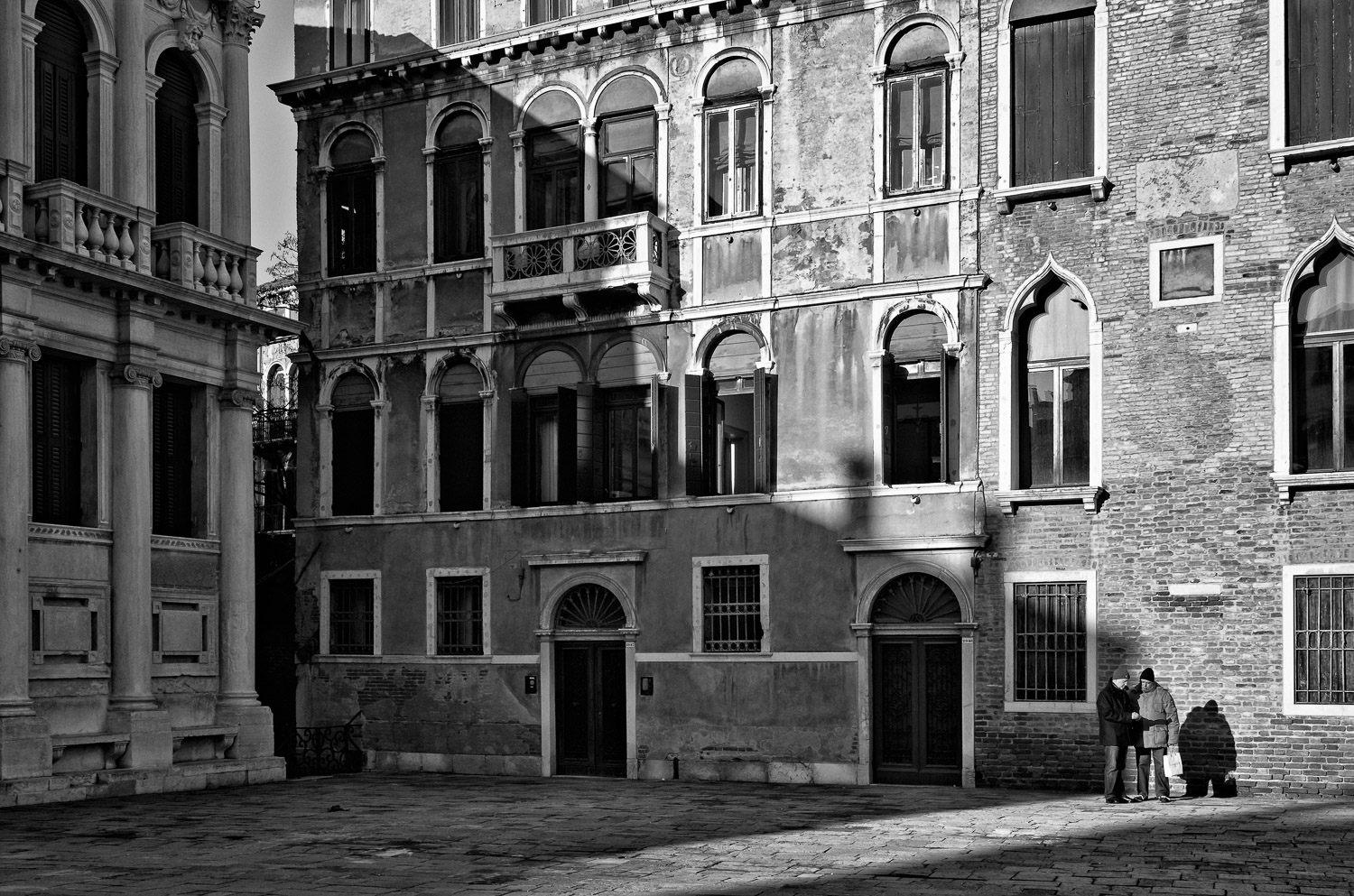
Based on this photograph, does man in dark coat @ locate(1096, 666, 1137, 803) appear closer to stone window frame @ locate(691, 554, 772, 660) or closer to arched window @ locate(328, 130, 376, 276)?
stone window frame @ locate(691, 554, 772, 660)

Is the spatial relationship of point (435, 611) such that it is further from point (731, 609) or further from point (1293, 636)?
point (1293, 636)

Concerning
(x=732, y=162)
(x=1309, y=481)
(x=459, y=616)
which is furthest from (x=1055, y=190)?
(x=459, y=616)

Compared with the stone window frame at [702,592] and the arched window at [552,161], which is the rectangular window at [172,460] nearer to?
the arched window at [552,161]

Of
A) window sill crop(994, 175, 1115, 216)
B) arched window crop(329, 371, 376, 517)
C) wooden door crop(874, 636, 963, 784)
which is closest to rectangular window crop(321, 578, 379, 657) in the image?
arched window crop(329, 371, 376, 517)

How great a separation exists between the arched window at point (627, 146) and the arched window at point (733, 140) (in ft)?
3.08

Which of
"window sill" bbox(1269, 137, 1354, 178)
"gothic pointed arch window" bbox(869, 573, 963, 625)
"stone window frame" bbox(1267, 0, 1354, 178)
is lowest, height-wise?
"gothic pointed arch window" bbox(869, 573, 963, 625)

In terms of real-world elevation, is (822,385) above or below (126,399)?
above

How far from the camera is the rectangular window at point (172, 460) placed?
2364 centimetres

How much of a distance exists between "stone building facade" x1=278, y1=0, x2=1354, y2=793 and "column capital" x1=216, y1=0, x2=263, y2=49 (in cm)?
230

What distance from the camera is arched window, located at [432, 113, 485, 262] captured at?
2683cm

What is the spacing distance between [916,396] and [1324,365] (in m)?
5.53

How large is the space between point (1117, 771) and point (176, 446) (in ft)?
46.7

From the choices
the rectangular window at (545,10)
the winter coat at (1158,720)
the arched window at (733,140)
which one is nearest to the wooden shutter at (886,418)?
the arched window at (733,140)

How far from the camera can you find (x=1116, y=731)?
64.4 feet
